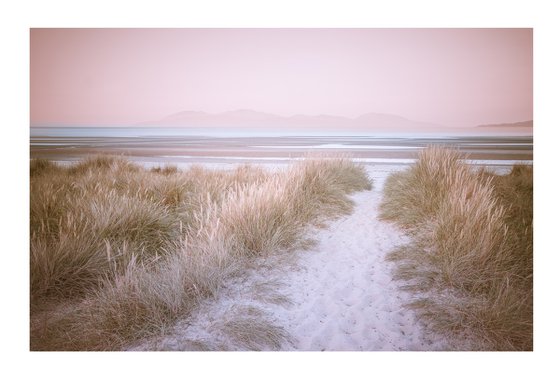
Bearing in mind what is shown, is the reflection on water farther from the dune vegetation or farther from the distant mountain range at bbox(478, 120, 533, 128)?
the dune vegetation

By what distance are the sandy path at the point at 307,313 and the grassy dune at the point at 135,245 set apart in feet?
0.60

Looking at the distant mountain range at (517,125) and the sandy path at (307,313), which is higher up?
the distant mountain range at (517,125)

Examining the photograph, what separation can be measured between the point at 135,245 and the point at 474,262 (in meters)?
3.05

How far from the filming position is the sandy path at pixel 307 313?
96.1 inches

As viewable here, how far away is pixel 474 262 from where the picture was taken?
295 centimetres

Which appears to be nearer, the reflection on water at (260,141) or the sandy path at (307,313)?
the sandy path at (307,313)

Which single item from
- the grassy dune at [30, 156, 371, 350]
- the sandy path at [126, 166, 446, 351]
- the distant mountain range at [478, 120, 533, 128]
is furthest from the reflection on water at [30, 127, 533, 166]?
the sandy path at [126, 166, 446, 351]

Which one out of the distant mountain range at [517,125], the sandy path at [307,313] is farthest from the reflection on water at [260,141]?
the sandy path at [307,313]

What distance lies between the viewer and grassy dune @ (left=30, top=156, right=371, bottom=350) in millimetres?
2484

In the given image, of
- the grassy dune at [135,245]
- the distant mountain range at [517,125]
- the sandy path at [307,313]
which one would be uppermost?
the distant mountain range at [517,125]

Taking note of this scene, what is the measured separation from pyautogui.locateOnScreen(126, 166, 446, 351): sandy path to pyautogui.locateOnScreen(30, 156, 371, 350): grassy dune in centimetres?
18

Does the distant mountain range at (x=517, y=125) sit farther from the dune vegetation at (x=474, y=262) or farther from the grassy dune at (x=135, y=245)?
the grassy dune at (x=135, y=245)
